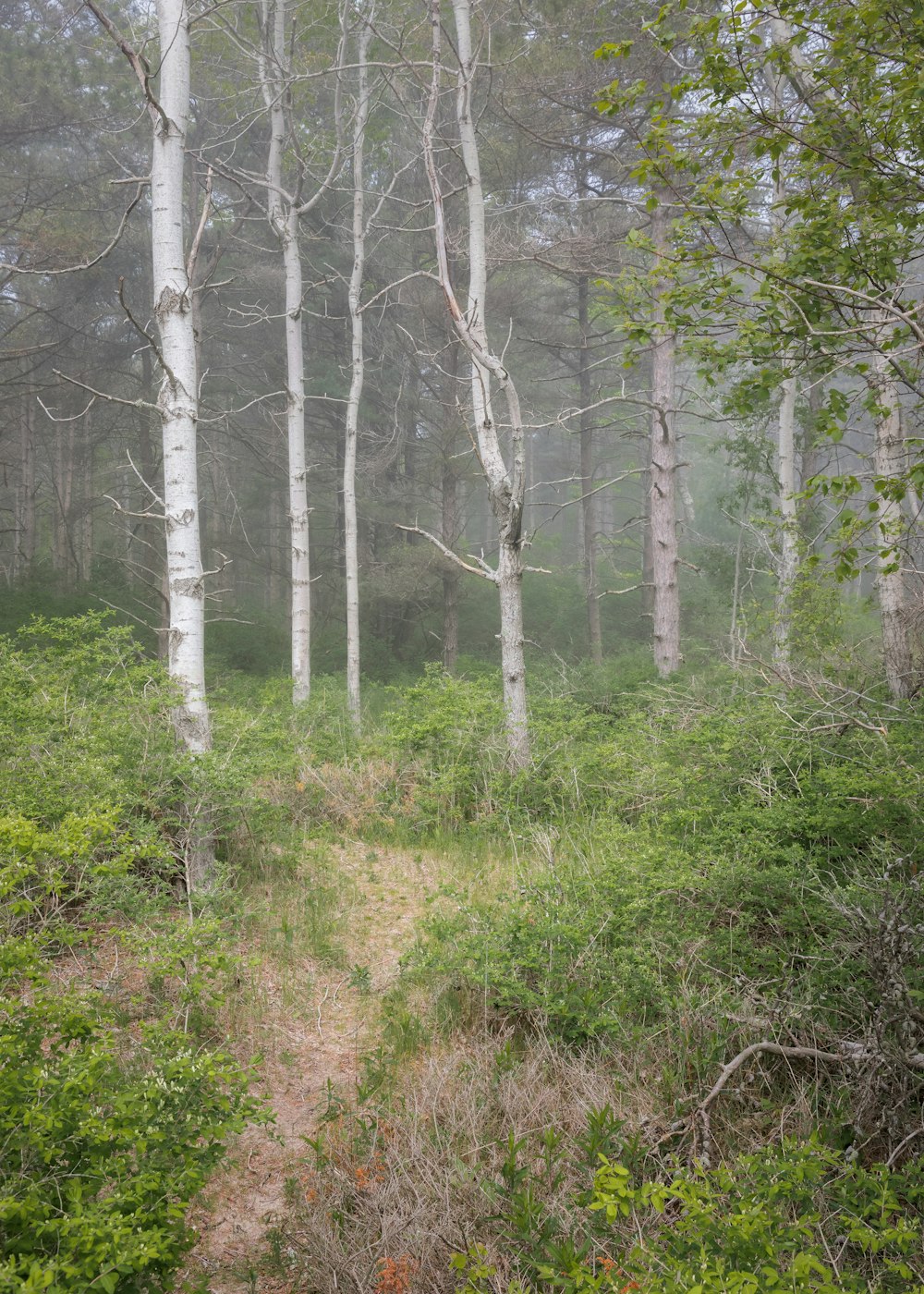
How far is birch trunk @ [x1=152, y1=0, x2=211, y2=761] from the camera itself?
21.0ft

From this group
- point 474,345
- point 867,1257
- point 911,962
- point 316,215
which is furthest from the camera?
point 316,215

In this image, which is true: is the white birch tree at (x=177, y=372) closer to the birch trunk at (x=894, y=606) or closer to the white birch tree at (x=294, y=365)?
the white birch tree at (x=294, y=365)

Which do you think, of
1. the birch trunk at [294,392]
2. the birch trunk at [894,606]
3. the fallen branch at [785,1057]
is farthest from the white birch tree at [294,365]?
the fallen branch at [785,1057]

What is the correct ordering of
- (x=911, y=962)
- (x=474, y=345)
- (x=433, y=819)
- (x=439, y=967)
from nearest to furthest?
(x=911, y=962), (x=439, y=967), (x=433, y=819), (x=474, y=345)

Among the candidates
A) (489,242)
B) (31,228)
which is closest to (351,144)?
(489,242)

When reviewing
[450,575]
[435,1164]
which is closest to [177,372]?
[435,1164]

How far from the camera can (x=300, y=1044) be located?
4.50 metres

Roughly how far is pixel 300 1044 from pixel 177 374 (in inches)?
195

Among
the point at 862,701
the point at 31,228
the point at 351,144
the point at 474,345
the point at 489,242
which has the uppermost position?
the point at 351,144

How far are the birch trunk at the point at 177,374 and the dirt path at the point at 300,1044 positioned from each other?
1895mm

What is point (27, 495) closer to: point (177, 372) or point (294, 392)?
point (294, 392)

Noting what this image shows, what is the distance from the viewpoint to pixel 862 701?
21.7 ft

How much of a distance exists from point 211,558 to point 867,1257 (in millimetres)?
21488

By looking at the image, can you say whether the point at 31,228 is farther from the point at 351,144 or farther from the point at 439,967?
the point at 439,967
